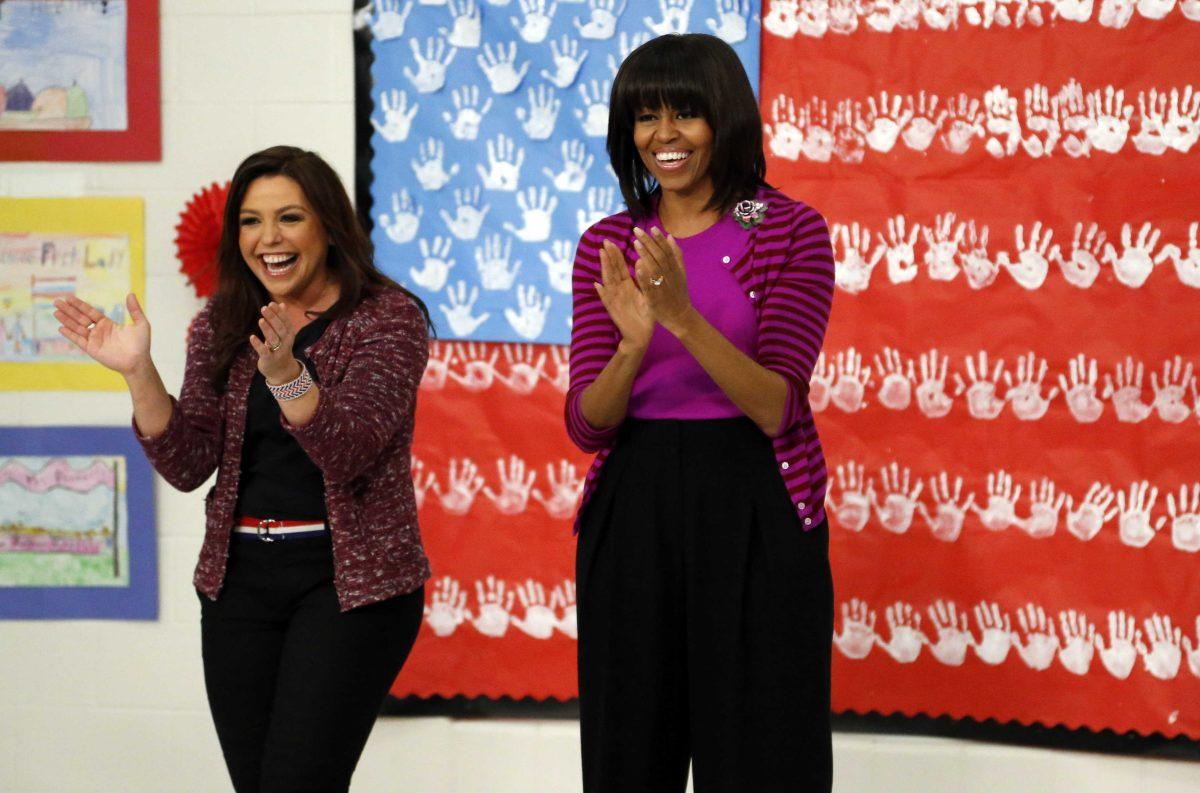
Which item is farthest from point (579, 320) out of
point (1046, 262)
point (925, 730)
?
point (925, 730)

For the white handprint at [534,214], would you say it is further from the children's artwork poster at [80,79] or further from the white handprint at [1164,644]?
the white handprint at [1164,644]

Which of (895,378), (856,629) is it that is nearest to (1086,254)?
(895,378)

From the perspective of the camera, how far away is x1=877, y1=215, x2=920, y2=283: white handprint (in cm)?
260

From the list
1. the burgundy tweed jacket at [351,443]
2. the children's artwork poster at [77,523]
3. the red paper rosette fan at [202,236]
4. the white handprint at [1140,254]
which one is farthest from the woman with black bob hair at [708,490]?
the children's artwork poster at [77,523]

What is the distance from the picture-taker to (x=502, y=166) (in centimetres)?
269

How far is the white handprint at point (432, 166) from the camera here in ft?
8.87

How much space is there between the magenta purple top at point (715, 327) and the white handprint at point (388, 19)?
129 centimetres

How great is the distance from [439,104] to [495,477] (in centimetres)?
84

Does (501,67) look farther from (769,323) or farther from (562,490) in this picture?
(769,323)

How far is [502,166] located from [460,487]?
0.72 meters

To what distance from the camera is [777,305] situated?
65.2 inches

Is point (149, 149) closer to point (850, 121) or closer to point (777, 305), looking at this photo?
point (850, 121)

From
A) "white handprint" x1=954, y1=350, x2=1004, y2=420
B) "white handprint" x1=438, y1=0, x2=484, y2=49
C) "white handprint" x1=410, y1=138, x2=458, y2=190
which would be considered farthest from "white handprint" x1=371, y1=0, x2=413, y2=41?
"white handprint" x1=954, y1=350, x2=1004, y2=420

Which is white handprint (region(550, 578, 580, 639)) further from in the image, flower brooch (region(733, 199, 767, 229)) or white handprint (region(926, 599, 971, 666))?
flower brooch (region(733, 199, 767, 229))
